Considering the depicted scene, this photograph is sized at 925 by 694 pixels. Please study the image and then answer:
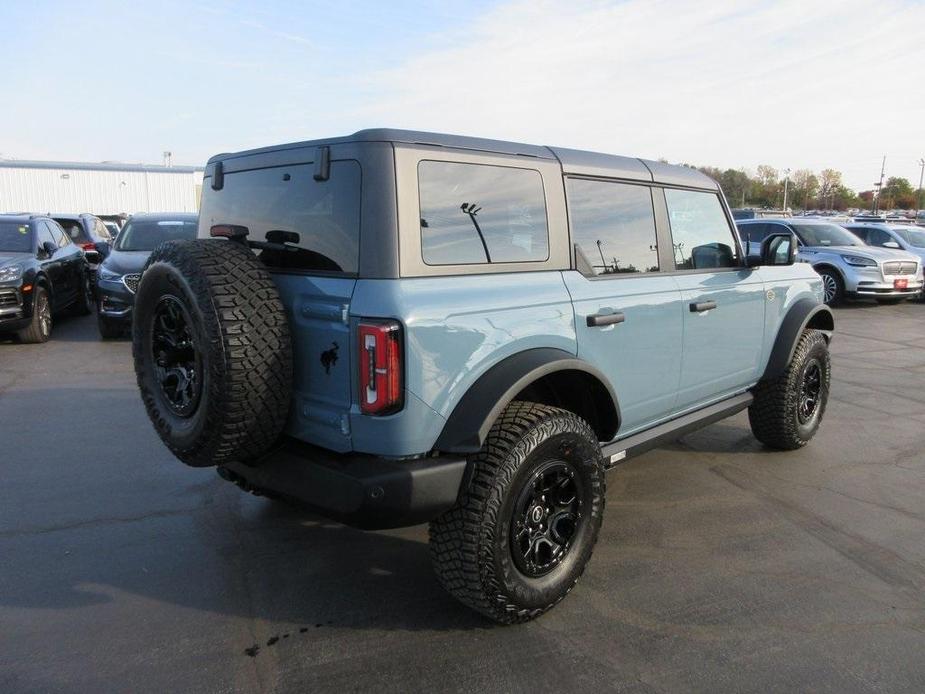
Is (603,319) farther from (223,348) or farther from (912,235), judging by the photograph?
(912,235)

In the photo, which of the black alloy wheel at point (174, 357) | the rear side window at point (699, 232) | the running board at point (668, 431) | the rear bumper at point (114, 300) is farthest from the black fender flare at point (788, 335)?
the rear bumper at point (114, 300)

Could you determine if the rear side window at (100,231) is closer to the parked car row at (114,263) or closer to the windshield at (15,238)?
the parked car row at (114,263)

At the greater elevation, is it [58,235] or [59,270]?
[58,235]

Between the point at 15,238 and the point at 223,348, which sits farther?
the point at 15,238

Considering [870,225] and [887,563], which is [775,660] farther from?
[870,225]

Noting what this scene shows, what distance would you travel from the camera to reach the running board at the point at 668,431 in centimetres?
365

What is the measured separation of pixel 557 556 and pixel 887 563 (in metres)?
1.80

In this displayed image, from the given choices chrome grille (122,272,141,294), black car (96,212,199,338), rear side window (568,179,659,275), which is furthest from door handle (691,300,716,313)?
chrome grille (122,272,141,294)

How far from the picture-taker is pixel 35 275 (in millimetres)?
9148

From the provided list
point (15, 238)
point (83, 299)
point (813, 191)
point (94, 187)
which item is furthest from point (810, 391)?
point (813, 191)

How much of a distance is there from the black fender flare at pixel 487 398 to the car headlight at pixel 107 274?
7759 mm

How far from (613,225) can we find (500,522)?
5.67ft

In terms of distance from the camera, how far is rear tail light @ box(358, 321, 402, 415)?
2.53 m

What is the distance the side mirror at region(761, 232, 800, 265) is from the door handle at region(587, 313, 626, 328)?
5.51 ft
